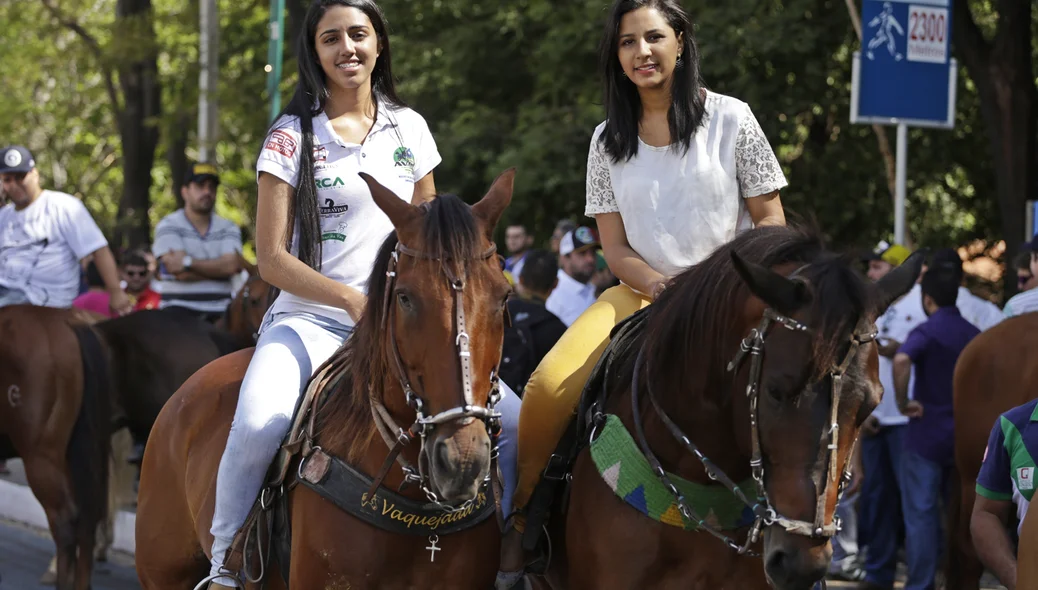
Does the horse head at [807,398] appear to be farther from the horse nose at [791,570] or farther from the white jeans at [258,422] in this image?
the white jeans at [258,422]

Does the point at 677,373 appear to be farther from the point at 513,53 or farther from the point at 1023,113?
the point at 513,53

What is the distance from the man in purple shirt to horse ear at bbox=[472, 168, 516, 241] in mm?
5584

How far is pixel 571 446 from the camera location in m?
4.89

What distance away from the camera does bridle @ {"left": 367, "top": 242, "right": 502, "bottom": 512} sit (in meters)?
3.81

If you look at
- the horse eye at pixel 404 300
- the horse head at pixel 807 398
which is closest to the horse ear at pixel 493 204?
the horse eye at pixel 404 300

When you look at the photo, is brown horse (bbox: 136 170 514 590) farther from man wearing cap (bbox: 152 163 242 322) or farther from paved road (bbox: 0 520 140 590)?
man wearing cap (bbox: 152 163 242 322)

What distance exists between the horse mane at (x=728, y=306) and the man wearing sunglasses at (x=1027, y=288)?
465cm

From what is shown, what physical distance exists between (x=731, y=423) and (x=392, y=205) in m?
1.20

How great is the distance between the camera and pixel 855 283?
3.83m

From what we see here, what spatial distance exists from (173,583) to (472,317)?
231cm

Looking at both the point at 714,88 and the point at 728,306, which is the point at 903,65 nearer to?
the point at 714,88

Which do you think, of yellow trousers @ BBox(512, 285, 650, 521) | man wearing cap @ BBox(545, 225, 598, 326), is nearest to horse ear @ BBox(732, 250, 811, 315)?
yellow trousers @ BBox(512, 285, 650, 521)

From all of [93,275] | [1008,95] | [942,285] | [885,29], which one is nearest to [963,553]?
[942,285]

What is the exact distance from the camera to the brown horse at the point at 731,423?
376 centimetres
